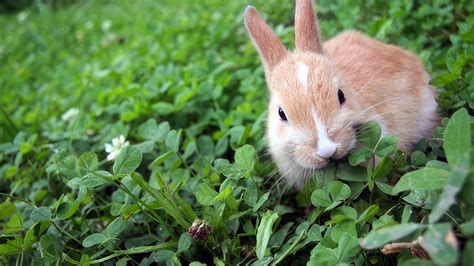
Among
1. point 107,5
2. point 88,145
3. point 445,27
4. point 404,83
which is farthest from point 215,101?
point 107,5

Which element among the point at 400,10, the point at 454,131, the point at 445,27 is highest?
the point at 454,131

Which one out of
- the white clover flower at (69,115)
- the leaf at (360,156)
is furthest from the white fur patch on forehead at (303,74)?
the white clover flower at (69,115)

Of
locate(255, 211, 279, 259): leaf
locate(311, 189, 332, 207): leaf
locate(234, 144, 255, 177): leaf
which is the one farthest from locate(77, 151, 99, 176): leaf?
locate(311, 189, 332, 207): leaf

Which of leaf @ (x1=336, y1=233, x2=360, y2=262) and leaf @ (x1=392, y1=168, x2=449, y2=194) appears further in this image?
leaf @ (x1=336, y1=233, x2=360, y2=262)

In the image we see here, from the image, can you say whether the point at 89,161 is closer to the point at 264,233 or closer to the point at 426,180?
the point at 264,233

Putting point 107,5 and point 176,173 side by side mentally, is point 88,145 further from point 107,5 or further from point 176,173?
point 107,5

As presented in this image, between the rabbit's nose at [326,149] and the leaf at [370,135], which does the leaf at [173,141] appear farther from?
the leaf at [370,135]

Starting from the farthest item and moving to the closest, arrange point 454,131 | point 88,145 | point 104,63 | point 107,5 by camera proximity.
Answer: point 107,5 → point 104,63 → point 88,145 → point 454,131

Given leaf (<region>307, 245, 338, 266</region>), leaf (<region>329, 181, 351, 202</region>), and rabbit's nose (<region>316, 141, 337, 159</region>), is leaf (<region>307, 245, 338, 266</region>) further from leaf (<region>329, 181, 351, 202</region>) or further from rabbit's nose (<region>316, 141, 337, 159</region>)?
rabbit's nose (<region>316, 141, 337, 159</region>)

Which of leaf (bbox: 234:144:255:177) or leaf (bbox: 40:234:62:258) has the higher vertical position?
leaf (bbox: 40:234:62:258)
